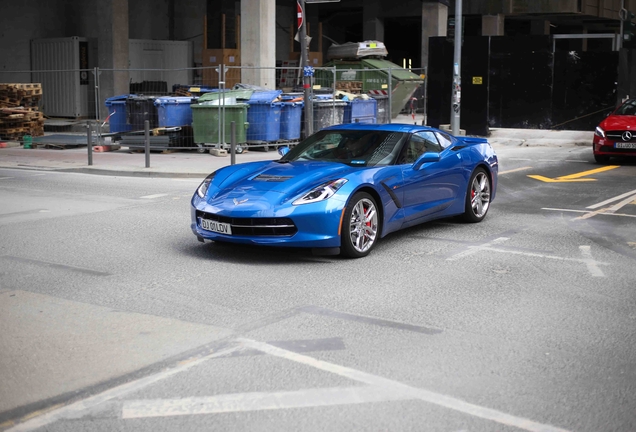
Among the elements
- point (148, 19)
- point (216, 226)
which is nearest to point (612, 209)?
point (216, 226)

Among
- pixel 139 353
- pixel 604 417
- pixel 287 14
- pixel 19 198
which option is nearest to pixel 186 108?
pixel 19 198

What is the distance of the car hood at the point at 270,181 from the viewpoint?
846 centimetres

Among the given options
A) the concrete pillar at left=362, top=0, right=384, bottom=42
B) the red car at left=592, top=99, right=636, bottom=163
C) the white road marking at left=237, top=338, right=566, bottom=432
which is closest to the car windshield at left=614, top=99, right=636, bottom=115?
the red car at left=592, top=99, right=636, bottom=163

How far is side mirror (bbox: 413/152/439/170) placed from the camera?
9633mm

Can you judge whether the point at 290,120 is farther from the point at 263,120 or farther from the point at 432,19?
the point at 432,19

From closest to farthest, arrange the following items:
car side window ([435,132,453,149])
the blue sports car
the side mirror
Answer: the blue sports car, the side mirror, car side window ([435,132,453,149])

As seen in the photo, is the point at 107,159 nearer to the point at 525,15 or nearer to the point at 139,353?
the point at 139,353

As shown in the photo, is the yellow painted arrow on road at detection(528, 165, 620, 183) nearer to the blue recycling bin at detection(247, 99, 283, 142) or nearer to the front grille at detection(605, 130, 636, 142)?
the front grille at detection(605, 130, 636, 142)

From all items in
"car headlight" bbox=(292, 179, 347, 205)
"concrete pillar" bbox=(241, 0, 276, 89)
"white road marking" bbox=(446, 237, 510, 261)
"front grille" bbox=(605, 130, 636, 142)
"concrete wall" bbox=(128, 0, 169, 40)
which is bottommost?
"white road marking" bbox=(446, 237, 510, 261)

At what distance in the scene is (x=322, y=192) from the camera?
8.47 metres

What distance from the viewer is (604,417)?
15.1ft

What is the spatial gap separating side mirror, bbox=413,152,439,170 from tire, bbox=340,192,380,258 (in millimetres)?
952

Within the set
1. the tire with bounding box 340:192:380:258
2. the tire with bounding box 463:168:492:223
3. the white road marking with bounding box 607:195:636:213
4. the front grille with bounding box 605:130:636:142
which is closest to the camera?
the tire with bounding box 340:192:380:258

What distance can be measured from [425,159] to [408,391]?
5.03m
